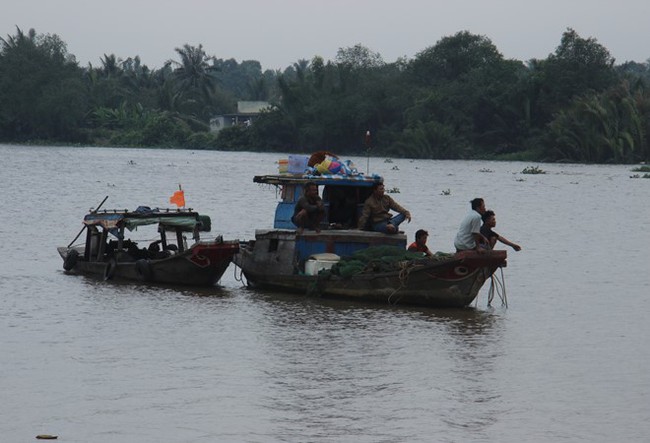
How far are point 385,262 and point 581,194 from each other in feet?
130

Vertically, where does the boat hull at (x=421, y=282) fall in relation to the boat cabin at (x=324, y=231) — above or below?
below

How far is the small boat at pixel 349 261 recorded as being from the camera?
19281mm

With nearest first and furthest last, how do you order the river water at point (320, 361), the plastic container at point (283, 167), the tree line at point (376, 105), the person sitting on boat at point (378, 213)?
the river water at point (320, 361)
the person sitting on boat at point (378, 213)
the plastic container at point (283, 167)
the tree line at point (376, 105)

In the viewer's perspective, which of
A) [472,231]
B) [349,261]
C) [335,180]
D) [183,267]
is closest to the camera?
[472,231]

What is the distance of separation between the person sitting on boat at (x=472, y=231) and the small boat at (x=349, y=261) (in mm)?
239

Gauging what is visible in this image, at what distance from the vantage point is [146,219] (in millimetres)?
22484

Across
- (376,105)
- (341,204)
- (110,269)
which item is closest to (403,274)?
(341,204)

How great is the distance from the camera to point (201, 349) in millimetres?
16469

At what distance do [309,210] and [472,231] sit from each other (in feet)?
9.90

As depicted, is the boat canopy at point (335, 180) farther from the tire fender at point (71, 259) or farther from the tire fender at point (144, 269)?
the tire fender at point (71, 259)

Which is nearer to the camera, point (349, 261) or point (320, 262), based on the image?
point (349, 261)

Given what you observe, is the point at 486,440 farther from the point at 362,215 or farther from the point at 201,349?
the point at 362,215

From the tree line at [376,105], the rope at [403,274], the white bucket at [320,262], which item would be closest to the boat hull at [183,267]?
the white bucket at [320,262]

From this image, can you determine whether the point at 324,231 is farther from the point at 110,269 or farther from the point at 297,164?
the point at 110,269
